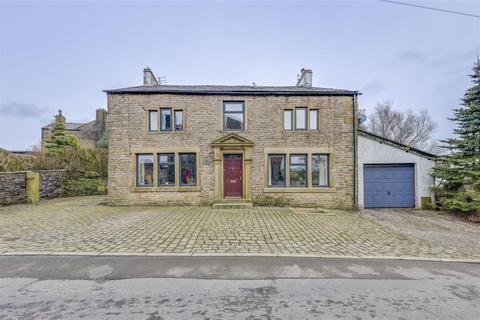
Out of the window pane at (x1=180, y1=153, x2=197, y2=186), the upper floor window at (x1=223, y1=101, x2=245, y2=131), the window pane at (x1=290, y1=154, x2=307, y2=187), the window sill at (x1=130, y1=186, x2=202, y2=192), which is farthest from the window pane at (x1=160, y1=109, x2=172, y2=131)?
the window pane at (x1=290, y1=154, x2=307, y2=187)

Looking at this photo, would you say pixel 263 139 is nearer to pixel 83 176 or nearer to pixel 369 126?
pixel 83 176

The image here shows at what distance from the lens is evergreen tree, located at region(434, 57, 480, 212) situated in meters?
9.37

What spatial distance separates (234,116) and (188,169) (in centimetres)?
383

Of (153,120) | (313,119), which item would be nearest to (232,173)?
(153,120)

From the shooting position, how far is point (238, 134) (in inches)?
449

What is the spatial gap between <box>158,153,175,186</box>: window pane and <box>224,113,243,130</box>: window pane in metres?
3.48

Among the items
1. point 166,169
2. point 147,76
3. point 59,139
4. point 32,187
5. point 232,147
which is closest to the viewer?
point 232,147

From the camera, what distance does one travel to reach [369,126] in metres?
33.5

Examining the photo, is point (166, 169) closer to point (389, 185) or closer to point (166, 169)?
point (166, 169)

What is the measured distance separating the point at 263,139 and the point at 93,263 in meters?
8.85

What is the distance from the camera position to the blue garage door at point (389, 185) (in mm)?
11523

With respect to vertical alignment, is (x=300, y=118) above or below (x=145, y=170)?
above

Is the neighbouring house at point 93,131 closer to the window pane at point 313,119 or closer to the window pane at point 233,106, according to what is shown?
the window pane at point 233,106

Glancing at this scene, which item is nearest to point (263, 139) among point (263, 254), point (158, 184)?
point (158, 184)
